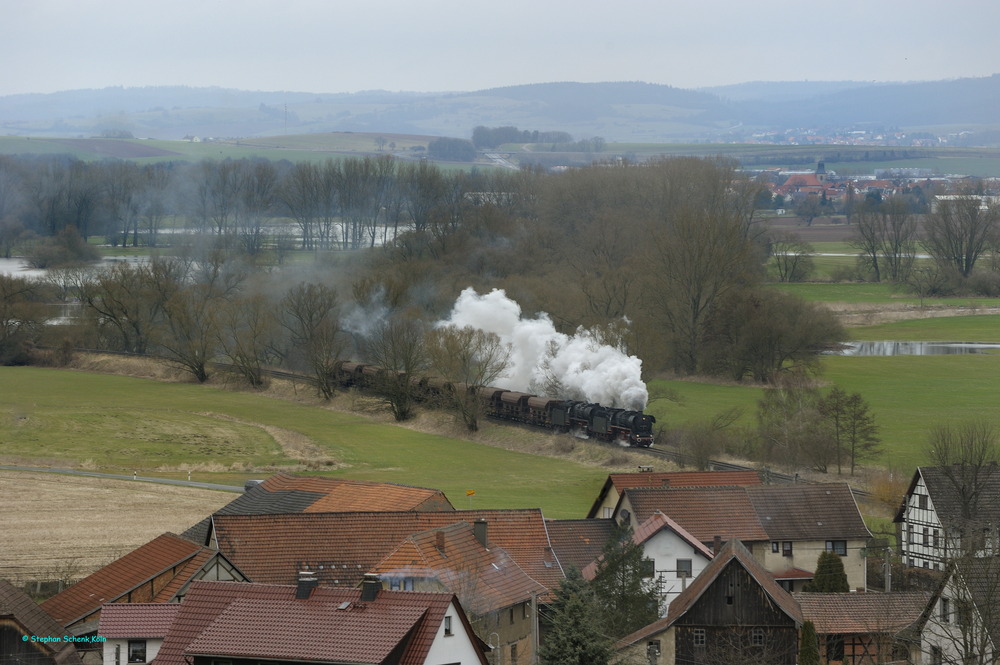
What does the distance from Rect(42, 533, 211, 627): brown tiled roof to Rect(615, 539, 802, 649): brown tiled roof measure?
10.8 m

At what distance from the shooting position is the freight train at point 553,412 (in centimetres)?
6191

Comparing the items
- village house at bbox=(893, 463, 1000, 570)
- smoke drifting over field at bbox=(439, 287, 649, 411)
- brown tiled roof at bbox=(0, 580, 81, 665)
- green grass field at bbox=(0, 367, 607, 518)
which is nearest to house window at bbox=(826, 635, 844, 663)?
village house at bbox=(893, 463, 1000, 570)

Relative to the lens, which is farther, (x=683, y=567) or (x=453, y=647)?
(x=683, y=567)

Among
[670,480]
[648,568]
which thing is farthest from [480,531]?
[670,480]

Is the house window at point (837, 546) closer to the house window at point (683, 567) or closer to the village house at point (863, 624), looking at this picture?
the house window at point (683, 567)

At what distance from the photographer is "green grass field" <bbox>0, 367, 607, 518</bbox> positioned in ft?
184

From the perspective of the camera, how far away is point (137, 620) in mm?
28047

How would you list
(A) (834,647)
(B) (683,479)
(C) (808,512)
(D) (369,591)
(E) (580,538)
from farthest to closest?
(B) (683,479) < (C) (808,512) < (E) (580,538) < (A) (834,647) < (D) (369,591)

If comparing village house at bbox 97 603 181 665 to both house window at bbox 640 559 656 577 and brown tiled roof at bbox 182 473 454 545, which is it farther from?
house window at bbox 640 559 656 577

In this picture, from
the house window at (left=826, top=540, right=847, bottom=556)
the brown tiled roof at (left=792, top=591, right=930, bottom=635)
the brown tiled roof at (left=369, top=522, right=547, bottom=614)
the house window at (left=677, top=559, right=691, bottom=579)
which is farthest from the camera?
the house window at (left=826, top=540, right=847, bottom=556)

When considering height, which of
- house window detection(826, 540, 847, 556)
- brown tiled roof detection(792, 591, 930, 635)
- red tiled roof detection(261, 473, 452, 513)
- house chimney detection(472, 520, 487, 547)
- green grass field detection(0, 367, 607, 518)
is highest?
house chimney detection(472, 520, 487, 547)

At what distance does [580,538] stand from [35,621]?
50.0 ft

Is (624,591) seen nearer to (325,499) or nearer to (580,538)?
(580,538)

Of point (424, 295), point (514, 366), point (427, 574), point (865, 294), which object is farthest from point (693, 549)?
point (865, 294)
